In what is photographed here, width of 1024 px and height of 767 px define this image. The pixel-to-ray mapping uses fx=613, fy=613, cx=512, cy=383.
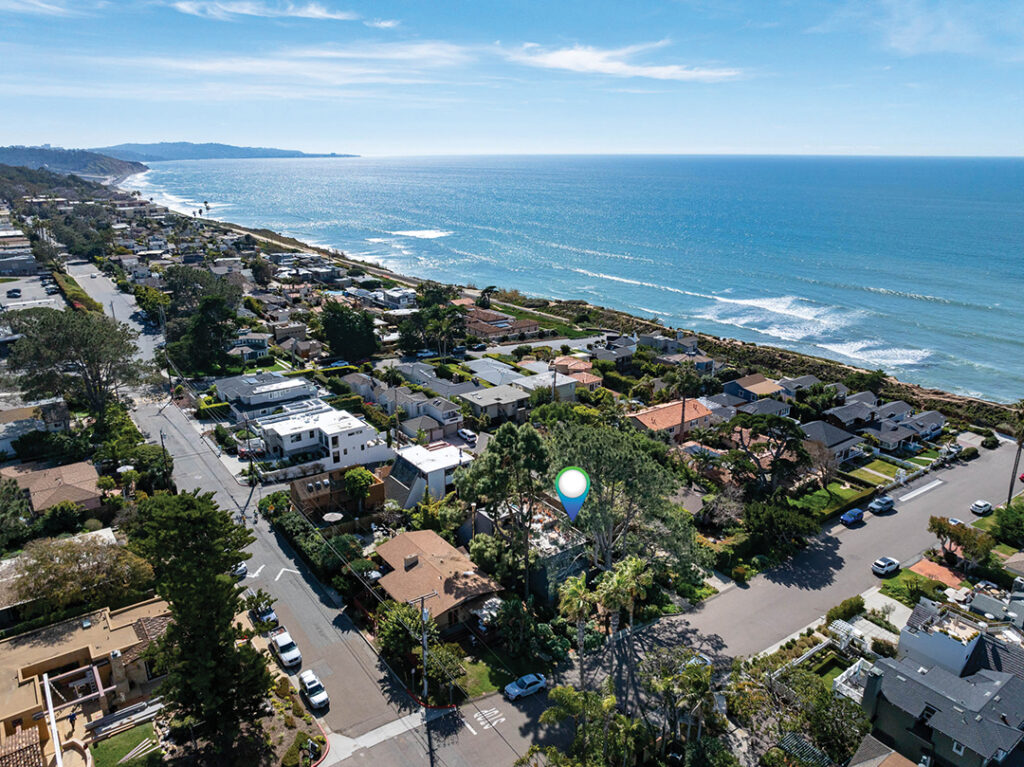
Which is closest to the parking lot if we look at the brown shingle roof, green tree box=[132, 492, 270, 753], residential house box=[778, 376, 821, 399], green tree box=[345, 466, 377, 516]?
green tree box=[345, 466, 377, 516]

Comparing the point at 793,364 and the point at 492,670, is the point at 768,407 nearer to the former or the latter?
the point at 793,364

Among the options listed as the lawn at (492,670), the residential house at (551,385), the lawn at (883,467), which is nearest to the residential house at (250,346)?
the residential house at (551,385)

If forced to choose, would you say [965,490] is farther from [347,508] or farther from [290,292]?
[290,292]

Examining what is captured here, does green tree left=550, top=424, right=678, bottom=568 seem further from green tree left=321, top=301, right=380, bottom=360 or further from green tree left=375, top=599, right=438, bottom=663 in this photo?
green tree left=321, top=301, right=380, bottom=360

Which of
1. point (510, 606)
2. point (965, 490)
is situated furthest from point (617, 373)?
point (510, 606)

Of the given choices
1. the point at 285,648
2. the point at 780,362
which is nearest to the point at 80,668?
the point at 285,648

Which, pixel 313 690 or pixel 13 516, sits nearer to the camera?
pixel 313 690
